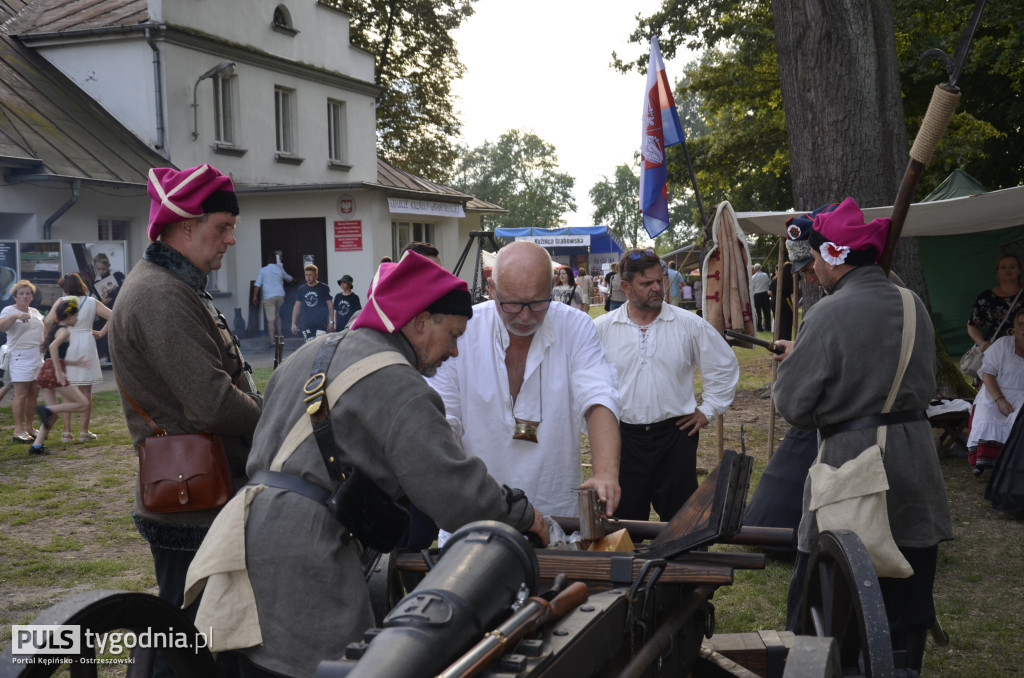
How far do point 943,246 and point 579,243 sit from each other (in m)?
25.7

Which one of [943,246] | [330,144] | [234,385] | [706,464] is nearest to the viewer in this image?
[234,385]

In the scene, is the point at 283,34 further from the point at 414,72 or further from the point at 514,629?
the point at 514,629

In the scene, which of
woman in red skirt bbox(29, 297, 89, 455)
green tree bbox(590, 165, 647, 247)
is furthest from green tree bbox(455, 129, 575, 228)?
woman in red skirt bbox(29, 297, 89, 455)

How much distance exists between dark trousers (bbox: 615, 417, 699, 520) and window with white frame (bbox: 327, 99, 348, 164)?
2132cm

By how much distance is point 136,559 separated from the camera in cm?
626

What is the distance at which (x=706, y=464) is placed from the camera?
9.03 metres

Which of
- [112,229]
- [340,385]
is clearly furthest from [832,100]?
[112,229]

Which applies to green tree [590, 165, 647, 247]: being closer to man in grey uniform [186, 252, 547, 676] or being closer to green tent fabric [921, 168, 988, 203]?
green tent fabric [921, 168, 988, 203]

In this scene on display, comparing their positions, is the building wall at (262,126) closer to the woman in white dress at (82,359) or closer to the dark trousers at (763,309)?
the woman in white dress at (82,359)

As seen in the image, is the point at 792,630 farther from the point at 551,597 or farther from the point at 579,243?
the point at 579,243

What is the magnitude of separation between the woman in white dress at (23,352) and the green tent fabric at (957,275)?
546 inches

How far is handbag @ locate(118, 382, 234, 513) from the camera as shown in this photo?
288 centimetres

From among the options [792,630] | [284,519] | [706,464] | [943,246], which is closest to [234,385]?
→ [284,519]

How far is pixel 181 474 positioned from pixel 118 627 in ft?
2.81
